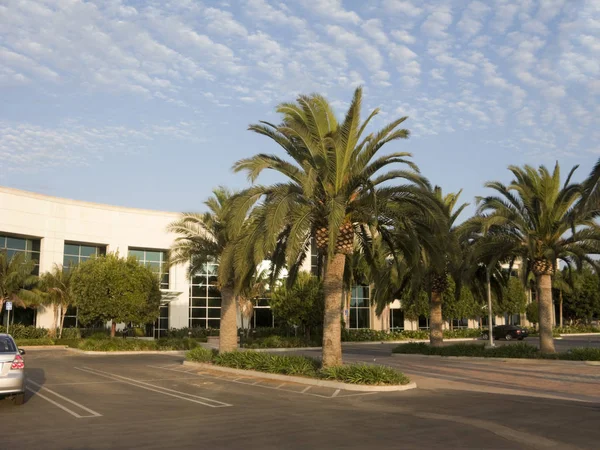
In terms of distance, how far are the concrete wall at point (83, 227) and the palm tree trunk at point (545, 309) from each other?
2907cm

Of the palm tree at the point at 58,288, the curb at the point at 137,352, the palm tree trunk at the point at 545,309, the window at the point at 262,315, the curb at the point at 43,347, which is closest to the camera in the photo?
the palm tree trunk at the point at 545,309

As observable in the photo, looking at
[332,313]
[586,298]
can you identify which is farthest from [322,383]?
[586,298]

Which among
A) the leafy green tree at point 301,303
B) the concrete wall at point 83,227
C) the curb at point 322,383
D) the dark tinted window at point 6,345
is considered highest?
the concrete wall at point 83,227

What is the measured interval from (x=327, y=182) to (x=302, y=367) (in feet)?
20.0

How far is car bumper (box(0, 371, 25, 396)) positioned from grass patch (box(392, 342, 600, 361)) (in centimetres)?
2207

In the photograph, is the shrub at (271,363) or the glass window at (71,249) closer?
the shrub at (271,363)

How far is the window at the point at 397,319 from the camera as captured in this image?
6356cm

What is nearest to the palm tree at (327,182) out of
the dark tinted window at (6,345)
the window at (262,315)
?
the dark tinted window at (6,345)

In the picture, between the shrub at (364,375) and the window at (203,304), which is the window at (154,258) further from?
the shrub at (364,375)

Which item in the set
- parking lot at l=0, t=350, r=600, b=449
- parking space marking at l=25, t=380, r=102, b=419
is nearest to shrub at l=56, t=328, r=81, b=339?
parking space marking at l=25, t=380, r=102, b=419

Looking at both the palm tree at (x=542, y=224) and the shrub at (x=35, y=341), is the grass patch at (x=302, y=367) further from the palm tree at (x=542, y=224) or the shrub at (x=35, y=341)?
the shrub at (x=35, y=341)

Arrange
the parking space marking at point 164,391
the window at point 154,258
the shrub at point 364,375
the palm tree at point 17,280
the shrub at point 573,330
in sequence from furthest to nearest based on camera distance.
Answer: the shrub at point 573,330 < the window at point 154,258 < the palm tree at point 17,280 < the shrub at point 364,375 < the parking space marking at point 164,391

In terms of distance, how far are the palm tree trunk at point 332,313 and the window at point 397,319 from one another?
1795 inches

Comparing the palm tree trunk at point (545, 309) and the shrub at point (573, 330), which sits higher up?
the palm tree trunk at point (545, 309)
